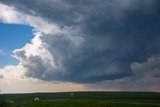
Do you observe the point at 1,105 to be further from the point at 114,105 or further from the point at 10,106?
the point at 114,105

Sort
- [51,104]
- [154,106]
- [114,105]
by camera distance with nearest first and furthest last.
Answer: [154,106]
[114,105]
[51,104]

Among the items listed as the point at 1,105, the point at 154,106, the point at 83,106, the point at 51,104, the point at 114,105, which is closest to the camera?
the point at 154,106

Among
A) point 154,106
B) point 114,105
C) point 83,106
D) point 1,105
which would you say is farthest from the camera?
point 1,105

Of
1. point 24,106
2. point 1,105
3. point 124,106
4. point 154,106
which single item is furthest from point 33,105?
point 154,106

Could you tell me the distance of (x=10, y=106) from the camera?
180 meters

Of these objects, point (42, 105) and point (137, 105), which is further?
point (42, 105)

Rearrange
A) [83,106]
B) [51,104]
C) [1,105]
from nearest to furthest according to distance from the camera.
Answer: [83,106]
[51,104]
[1,105]

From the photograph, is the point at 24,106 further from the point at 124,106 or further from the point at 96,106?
the point at 124,106

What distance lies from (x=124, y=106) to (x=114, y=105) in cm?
592

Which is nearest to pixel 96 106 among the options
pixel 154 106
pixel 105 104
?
pixel 105 104

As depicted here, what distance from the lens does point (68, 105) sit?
165 m

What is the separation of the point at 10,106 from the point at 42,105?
1989 centimetres

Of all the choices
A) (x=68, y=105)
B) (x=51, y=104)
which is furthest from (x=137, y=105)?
(x=51, y=104)

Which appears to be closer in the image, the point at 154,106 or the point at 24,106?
the point at 154,106
